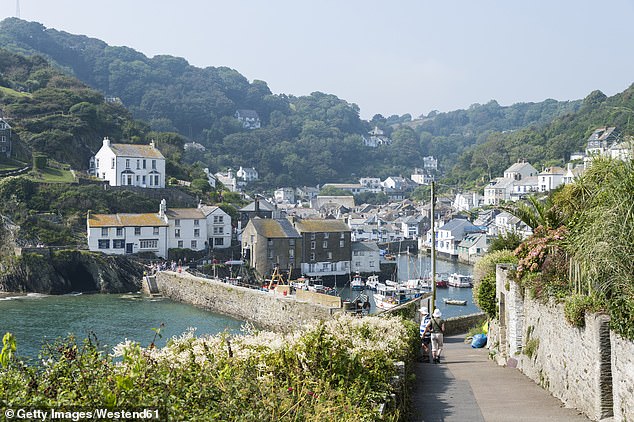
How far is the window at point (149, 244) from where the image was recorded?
62094 millimetres

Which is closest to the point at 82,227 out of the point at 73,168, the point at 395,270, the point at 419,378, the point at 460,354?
the point at 73,168

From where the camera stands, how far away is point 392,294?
2359 inches

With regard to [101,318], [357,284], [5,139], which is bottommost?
[101,318]

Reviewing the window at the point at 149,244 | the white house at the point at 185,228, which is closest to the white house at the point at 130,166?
the white house at the point at 185,228

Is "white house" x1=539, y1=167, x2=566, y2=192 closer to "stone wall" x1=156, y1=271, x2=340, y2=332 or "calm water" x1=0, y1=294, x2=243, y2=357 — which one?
"stone wall" x1=156, y1=271, x2=340, y2=332

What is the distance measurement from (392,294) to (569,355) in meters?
50.0

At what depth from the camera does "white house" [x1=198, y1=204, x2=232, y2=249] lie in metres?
68.0

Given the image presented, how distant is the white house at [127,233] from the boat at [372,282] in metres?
18.2

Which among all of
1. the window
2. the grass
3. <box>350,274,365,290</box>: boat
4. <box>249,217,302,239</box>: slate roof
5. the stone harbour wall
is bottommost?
<box>350,274,365,290</box>: boat

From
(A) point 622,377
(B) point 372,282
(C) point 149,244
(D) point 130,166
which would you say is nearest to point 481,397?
(A) point 622,377

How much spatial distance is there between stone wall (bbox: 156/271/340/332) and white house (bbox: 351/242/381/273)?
18763mm

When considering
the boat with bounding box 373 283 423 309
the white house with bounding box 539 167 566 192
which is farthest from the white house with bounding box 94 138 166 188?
the white house with bounding box 539 167 566 192

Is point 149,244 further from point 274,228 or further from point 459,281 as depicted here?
point 459,281

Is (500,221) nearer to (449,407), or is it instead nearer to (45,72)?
(45,72)
